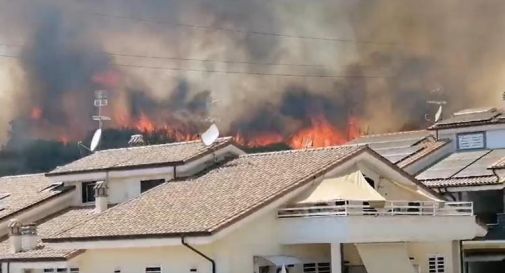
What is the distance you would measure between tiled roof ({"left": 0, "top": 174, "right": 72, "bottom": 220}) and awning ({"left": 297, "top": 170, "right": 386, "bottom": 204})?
16.8 meters

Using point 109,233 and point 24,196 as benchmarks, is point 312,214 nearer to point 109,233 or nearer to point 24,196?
point 109,233

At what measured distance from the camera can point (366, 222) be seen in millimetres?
37750

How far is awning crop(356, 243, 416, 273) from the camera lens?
1540 inches

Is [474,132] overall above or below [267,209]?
above

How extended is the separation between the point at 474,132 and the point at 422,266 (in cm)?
1514

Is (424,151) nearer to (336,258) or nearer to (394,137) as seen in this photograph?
(394,137)

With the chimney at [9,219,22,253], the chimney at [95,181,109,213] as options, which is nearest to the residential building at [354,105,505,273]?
the chimney at [95,181,109,213]

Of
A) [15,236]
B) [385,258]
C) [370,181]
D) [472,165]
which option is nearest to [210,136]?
[370,181]

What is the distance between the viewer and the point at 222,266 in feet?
123

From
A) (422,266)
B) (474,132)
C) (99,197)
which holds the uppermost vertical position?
(474,132)

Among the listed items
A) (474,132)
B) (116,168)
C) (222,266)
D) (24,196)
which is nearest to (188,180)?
(116,168)

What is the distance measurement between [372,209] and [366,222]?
0.96 m

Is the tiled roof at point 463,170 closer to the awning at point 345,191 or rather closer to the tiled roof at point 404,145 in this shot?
the tiled roof at point 404,145

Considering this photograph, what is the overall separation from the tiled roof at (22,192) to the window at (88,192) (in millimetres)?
1129
